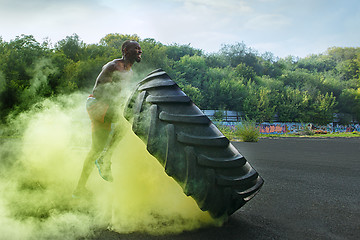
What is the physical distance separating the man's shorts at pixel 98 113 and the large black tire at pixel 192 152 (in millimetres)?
610

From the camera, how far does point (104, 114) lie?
7.32 feet

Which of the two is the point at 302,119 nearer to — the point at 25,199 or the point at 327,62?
the point at 25,199

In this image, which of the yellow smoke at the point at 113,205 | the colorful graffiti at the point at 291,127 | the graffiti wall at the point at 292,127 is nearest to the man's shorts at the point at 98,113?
the yellow smoke at the point at 113,205

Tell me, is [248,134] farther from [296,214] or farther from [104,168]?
[104,168]

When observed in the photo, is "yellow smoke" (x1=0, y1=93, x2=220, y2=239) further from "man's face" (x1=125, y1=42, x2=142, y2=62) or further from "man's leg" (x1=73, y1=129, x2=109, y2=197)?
"man's face" (x1=125, y1=42, x2=142, y2=62)

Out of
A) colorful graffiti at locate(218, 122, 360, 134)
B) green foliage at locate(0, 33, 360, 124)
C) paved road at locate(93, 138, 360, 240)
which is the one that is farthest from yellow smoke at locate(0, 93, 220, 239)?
colorful graffiti at locate(218, 122, 360, 134)

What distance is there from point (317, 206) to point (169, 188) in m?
1.55

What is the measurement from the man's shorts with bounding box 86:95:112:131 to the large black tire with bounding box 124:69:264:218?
0.61 m

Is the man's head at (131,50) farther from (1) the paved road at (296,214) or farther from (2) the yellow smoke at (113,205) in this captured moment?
(1) the paved road at (296,214)

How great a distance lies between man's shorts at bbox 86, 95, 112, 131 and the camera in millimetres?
2232

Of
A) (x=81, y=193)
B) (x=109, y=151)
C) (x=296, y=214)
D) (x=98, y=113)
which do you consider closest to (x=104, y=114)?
(x=98, y=113)

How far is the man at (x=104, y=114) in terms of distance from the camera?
222 centimetres

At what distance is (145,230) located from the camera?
5.92 ft

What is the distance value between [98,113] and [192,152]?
1.08 m
